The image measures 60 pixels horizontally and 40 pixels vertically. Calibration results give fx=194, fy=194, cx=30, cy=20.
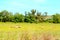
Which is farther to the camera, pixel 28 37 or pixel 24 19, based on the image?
pixel 24 19

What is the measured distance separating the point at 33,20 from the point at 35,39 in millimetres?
41824

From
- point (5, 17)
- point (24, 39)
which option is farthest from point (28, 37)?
point (5, 17)

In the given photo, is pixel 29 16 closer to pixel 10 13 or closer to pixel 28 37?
pixel 10 13

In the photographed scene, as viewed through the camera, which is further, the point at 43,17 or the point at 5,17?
the point at 43,17

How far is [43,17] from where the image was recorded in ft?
166

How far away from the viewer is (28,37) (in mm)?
4781

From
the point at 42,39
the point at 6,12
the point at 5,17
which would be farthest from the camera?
the point at 6,12

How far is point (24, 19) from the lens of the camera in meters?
46.5

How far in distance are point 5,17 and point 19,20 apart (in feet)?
11.5

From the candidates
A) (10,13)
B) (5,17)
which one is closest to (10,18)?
(5,17)

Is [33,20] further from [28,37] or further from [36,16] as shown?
[28,37]

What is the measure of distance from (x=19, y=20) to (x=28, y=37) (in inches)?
1669

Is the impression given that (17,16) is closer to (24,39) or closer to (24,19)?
(24,19)

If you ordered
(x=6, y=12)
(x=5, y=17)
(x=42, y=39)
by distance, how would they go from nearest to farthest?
(x=42, y=39) < (x=5, y=17) < (x=6, y=12)
